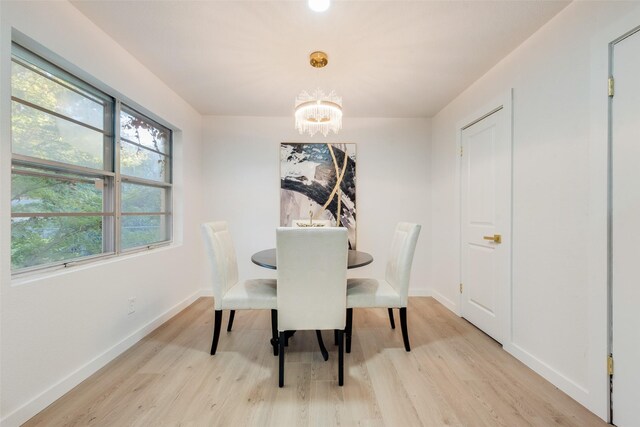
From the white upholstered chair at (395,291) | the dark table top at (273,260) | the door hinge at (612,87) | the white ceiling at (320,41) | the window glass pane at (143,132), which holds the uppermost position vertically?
the white ceiling at (320,41)

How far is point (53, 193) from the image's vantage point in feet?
5.39

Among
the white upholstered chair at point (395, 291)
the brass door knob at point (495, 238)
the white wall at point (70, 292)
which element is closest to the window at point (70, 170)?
the white wall at point (70, 292)

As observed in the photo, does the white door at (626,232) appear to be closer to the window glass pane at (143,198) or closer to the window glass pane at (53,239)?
the window glass pane at (53,239)

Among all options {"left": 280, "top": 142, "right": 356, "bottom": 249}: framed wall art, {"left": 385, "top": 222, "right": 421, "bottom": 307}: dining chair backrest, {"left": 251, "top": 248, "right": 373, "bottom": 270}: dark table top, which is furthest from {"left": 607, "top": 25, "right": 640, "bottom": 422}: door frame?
{"left": 280, "top": 142, "right": 356, "bottom": 249}: framed wall art

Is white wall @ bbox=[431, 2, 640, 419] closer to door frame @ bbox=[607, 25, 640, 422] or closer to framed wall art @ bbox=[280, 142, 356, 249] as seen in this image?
door frame @ bbox=[607, 25, 640, 422]

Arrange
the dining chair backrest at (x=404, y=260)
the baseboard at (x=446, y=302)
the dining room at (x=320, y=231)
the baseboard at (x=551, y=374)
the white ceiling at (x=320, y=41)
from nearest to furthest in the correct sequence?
1. the dining room at (x=320, y=231)
2. the baseboard at (x=551, y=374)
3. the white ceiling at (x=320, y=41)
4. the dining chair backrest at (x=404, y=260)
5. the baseboard at (x=446, y=302)

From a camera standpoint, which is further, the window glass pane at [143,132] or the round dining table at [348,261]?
the window glass pane at [143,132]

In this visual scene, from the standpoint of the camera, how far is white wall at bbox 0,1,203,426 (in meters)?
1.31

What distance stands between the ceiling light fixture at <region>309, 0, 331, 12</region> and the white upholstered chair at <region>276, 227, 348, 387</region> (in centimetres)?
132

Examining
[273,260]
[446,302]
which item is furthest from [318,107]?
[446,302]

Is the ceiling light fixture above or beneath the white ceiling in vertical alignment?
beneath

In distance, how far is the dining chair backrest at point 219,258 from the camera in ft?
6.53

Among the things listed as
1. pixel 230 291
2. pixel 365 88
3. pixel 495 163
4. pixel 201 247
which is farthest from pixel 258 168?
pixel 495 163

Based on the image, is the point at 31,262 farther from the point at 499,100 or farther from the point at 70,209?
the point at 499,100
